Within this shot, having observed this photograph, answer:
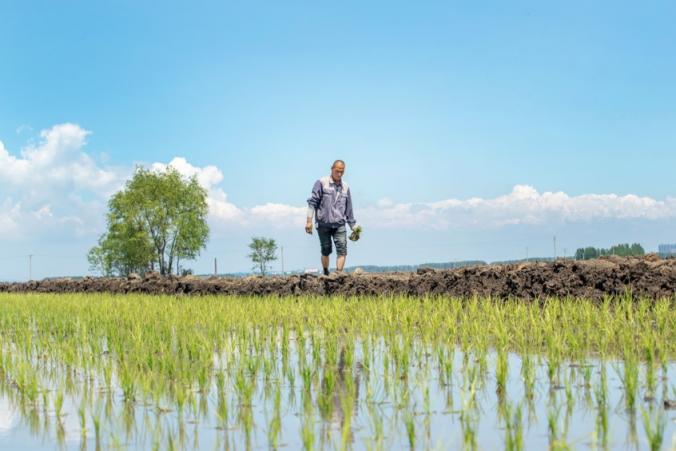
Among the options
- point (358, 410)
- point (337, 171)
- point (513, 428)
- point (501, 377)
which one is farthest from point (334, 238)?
point (513, 428)

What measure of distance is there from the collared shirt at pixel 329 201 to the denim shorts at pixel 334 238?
113 mm

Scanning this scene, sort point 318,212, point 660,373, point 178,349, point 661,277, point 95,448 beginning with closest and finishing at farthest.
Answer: point 95,448 → point 660,373 → point 178,349 → point 661,277 → point 318,212

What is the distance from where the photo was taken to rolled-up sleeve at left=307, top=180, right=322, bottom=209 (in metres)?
12.3

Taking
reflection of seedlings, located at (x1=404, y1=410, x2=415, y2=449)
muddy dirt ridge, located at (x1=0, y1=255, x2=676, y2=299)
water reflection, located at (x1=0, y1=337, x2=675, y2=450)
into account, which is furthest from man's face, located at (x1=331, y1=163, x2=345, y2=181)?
reflection of seedlings, located at (x1=404, y1=410, x2=415, y2=449)

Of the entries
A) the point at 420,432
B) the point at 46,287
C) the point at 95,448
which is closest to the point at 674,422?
the point at 420,432

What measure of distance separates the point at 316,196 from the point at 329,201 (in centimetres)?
27

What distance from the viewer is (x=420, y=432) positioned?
3.09 meters

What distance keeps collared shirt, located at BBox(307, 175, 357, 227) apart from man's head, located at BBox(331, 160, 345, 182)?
10cm

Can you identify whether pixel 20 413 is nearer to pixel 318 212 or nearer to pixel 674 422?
pixel 674 422

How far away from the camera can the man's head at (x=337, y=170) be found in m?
12.2

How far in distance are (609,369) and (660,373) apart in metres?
0.34

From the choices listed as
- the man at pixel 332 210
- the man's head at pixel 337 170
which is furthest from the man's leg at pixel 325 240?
the man's head at pixel 337 170

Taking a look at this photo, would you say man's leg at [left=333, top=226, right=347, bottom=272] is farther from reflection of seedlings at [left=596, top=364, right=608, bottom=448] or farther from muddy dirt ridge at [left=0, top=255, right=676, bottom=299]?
reflection of seedlings at [left=596, top=364, right=608, bottom=448]

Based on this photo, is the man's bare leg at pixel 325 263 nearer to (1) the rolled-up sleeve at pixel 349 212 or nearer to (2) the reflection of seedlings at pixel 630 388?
(1) the rolled-up sleeve at pixel 349 212
